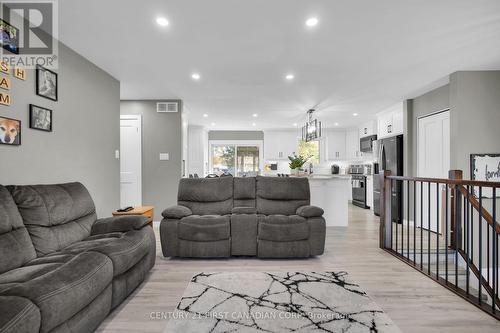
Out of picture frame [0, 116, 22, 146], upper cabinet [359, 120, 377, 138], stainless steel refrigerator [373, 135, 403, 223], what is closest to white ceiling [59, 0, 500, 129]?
picture frame [0, 116, 22, 146]

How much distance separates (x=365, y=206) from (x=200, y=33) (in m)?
6.41

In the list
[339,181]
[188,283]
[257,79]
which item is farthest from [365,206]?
[188,283]

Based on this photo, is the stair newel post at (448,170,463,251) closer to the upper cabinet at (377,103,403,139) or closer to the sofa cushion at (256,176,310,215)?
the sofa cushion at (256,176,310,215)

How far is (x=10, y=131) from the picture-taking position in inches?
90.0

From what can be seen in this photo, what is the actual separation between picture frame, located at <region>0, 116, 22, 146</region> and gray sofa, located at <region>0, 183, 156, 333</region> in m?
0.48

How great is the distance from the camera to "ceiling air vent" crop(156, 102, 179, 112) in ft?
17.3

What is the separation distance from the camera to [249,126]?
8328mm

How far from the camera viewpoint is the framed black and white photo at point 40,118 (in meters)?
2.52

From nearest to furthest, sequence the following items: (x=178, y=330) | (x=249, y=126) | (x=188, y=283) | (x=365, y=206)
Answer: (x=178, y=330) < (x=188, y=283) < (x=365, y=206) < (x=249, y=126)

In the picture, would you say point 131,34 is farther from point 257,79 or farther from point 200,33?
point 257,79

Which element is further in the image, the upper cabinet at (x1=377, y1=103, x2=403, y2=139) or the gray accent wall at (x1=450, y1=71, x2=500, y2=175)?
the upper cabinet at (x1=377, y1=103, x2=403, y2=139)

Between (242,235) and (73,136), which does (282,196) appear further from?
(73,136)

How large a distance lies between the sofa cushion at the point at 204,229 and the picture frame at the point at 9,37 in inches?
93.6

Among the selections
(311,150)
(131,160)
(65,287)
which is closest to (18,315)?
(65,287)
